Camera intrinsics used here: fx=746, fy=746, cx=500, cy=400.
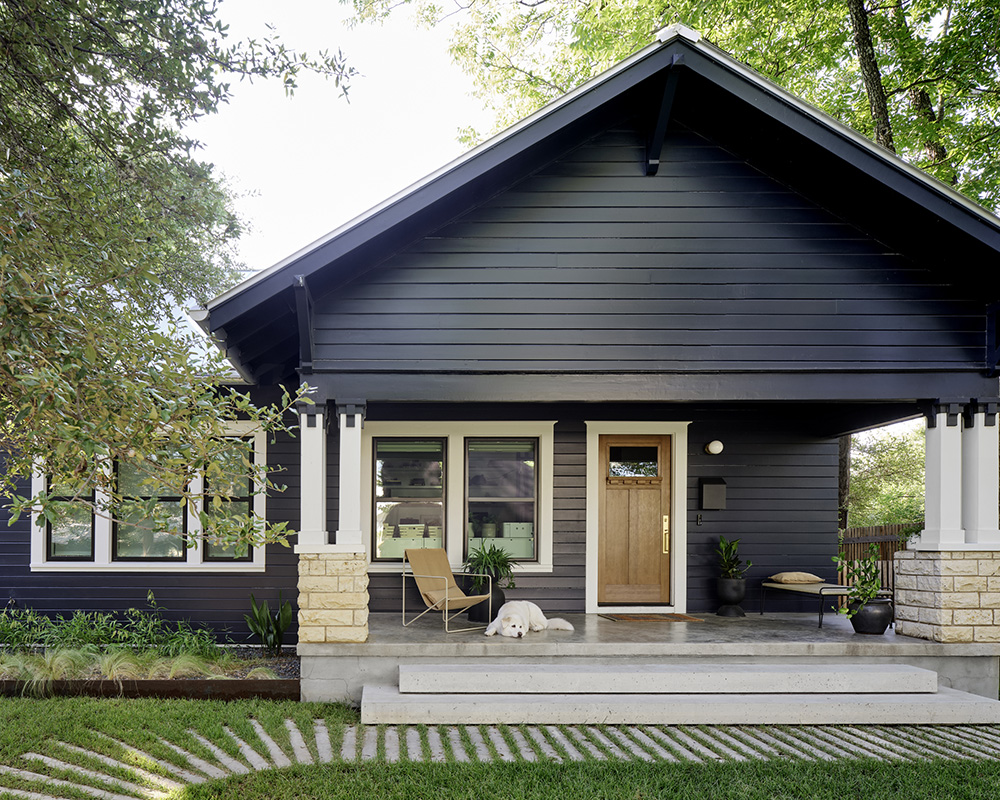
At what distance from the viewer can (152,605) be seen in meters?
7.73

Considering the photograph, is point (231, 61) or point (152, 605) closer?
point (231, 61)

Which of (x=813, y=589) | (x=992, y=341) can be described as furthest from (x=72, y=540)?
(x=992, y=341)

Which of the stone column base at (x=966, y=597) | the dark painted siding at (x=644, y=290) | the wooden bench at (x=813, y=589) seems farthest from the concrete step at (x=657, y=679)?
the dark painted siding at (x=644, y=290)

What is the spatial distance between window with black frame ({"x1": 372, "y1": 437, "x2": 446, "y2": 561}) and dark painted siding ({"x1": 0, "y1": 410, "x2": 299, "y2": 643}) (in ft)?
3.14

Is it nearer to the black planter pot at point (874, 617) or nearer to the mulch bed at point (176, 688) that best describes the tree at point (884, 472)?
the black planter pot at point (874, 617)

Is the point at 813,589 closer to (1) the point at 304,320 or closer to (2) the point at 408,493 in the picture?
(2) the point at 408,493

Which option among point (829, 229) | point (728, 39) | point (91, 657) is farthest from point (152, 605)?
point (728, 39)

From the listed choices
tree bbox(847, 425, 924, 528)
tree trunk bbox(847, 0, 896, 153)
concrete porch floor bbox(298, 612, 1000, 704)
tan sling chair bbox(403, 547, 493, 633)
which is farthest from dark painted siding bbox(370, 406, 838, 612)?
tree bbox(847, 425, 924, 528)

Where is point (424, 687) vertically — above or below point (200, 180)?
below

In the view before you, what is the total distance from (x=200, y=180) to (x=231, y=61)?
1264 mm

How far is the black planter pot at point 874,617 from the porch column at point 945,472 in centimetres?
67

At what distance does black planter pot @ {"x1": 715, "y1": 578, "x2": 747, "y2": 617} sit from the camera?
7.59m

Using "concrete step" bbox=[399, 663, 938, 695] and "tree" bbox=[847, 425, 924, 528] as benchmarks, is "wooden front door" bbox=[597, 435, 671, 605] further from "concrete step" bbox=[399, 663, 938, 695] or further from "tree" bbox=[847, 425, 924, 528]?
"tree" bbox=[847, 425, 924, 528]

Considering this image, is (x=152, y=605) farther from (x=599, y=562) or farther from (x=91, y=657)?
(x=599, y=562)
